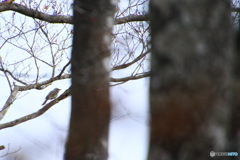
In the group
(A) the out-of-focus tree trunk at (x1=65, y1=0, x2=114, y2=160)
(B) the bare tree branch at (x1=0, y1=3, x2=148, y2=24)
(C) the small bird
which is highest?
(B) the bare tree branch at (x1=0, y1=3, x2=148, y2=24)

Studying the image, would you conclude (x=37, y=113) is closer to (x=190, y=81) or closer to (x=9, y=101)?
(x=9, y=101)

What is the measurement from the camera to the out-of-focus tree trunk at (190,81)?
1.87 m

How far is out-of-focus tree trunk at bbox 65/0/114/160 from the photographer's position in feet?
10.00

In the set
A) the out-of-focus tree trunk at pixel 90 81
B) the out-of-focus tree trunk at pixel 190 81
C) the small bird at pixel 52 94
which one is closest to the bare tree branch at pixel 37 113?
the small bird at pixel 52 94

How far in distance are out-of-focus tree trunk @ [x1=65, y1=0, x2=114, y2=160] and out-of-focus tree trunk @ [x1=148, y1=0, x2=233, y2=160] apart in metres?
1.06

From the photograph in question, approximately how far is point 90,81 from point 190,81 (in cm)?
141

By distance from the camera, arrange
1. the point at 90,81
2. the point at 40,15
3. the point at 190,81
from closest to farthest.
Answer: the point at 190,81, the point at 90,81, the point at 40,15

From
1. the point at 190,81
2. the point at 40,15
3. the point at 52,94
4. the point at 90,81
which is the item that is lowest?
the point at 52,94

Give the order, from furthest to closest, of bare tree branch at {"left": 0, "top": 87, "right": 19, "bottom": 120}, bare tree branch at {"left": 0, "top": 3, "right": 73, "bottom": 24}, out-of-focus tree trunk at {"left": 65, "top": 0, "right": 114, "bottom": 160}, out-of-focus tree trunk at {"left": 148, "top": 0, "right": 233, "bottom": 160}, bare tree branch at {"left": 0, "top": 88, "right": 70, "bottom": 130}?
1. bare tree branch at {"left": 0, "top": 87, "right": 19, "bottom": 120}
2. bare tree branch at {"left": 0, "top": 3, "right": 73, "bottom": 24}
3. bare tree branch at {"left": 0, "top": 88, "right": 70, "bottom": 130}
4. out-of-focus tree trunk at {"left": 65, "top": 0, "right": 114, "bottom": 160}
5. out-of-focus tree trunk at {"left": 148, "top": 0, "right": 233, "bottom": 160}

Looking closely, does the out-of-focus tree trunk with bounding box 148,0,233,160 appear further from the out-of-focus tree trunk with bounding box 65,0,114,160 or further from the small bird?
the small bird

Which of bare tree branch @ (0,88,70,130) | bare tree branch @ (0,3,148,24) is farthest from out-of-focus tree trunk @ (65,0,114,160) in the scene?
bare tree branch @ (0,3,148,24)

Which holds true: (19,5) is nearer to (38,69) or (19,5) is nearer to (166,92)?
(38,69)

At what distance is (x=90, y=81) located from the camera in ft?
10.3

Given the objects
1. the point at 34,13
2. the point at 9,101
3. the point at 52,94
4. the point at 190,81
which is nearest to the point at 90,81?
the point at 190,81
